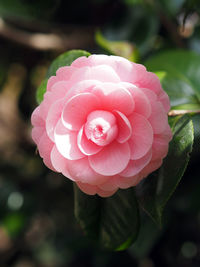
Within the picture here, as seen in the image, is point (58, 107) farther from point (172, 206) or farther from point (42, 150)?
point (172, 206)

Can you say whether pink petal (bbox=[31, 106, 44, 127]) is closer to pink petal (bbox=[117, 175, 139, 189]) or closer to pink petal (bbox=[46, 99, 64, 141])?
pink petal (bbox=[46, 99, 64, 141])

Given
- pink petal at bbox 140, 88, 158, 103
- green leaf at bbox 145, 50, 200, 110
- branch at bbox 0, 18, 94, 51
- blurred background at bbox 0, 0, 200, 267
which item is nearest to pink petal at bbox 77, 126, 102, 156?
pink petal at bbox 140, 88, 158, 103

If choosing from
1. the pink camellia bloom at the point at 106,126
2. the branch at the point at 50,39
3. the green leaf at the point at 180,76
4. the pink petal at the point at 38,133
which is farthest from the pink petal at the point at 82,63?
the branch at the point at 50,39

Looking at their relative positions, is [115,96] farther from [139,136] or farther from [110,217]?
[110,217]

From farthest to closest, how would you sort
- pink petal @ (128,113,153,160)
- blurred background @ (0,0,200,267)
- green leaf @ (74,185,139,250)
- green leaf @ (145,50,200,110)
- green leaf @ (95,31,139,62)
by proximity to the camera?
blurred background @ (0,0,200,267) < green leaf @ (95,31,139,62) < green leaf @ (145,50,200,110) < green leaf @ (74,185,139,250) < pink petal @ (128,113,153,160)

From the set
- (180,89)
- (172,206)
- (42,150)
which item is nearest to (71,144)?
(42,150)

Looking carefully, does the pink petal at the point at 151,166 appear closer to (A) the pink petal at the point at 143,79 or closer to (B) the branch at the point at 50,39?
(A) the pink petal at the point at 143,79

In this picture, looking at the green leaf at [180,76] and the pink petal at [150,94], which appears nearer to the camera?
the pink petal at [150,94]
